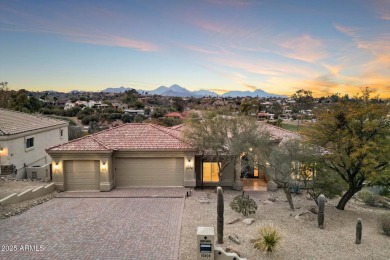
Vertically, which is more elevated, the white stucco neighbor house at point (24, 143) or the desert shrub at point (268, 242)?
the white stucco neighbor house at point (24, 143)

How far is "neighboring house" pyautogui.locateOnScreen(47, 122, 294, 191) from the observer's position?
19828 millimetres

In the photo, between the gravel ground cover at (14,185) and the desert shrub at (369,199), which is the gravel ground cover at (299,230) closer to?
the desert shrub at (369,199)

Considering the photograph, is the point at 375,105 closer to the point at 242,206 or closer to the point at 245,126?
the point at 245,126

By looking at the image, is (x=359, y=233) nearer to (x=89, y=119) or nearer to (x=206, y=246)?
(x=206, y=246)

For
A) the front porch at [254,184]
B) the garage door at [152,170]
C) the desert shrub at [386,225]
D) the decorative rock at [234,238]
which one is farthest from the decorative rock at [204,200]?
the desert shrub at [386,225]

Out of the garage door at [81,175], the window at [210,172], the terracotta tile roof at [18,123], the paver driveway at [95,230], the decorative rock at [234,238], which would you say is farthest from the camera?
the terracotta tile roof at [18,123]

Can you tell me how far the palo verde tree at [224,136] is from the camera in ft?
62.1

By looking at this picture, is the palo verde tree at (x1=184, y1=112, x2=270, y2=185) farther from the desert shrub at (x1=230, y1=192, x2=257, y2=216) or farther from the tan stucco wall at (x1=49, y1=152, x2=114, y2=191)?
the tan stucco wall at (x1=49, y1=152, x2=114, y2=191)

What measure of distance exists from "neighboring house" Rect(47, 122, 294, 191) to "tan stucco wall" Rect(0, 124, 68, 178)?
4.65m

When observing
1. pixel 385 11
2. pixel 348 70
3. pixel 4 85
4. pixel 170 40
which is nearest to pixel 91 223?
pixel 385 11

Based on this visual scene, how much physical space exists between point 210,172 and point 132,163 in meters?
5.96

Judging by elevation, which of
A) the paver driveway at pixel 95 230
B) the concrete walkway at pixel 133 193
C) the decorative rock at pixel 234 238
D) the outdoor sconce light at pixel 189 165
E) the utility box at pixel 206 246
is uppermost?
the outdoor sconce light at pixel 189 165

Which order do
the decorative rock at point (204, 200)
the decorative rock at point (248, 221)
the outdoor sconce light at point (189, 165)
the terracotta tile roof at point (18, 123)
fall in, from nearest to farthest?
the decorative rock at point (248, 221) → the decorative rock at point (204, 200) → the outdoor sconce light at point (189, 165) → the terracotta tile roof at point (18, 123)

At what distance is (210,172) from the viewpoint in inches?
856
